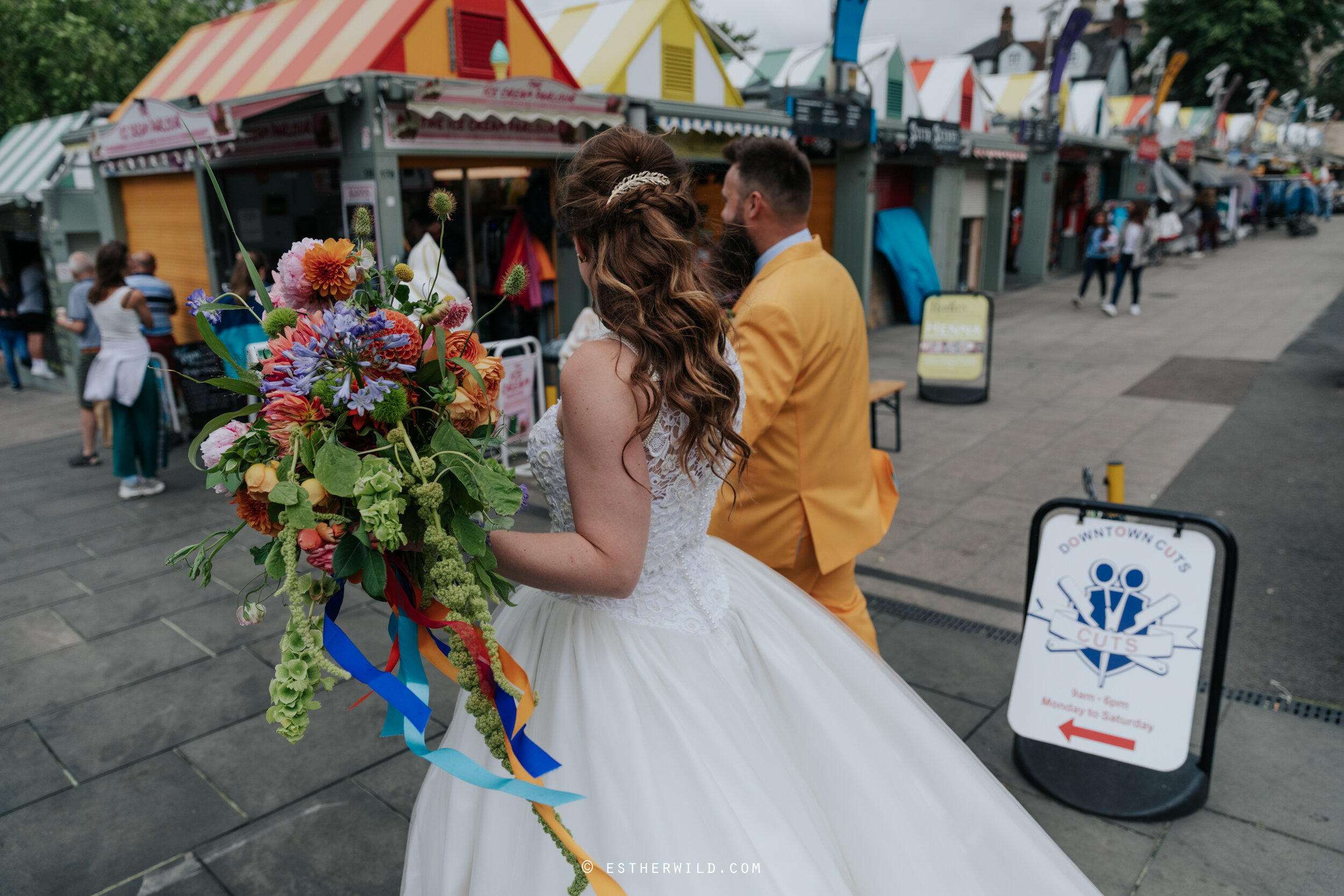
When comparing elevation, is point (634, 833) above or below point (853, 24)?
below

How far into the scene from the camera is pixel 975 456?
739cm

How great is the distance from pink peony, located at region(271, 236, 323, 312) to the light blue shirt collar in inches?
59.8

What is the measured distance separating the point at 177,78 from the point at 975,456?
9461mm

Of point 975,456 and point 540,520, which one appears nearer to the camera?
point 540,520

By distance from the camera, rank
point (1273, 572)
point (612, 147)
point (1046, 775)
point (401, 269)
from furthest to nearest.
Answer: point (1273, 572), point (1046, 775), point (612, 147), point (401, 269)

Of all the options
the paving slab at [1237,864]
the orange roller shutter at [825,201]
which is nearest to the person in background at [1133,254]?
the orange roller shutter at [825,201]

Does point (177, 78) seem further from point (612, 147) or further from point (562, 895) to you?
point (562, 895)

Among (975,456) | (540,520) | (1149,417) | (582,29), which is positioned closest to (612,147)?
(540,520)

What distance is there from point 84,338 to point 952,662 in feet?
23.1

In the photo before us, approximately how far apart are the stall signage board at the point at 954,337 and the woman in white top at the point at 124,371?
6783 mm

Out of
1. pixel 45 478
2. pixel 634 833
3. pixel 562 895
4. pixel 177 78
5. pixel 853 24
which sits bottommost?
pixel 45 478

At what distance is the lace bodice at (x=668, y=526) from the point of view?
5.90 ft

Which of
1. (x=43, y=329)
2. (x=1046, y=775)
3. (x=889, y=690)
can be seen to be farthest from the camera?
(x=43, y=329)

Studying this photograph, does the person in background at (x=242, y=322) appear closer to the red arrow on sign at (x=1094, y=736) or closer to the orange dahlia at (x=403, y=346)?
the orange dahlia at (x=403, y=346)
